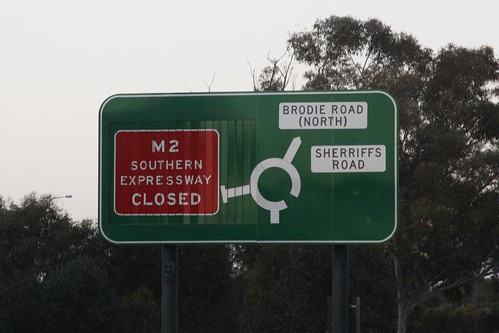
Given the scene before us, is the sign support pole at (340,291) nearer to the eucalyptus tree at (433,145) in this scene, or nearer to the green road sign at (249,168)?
the green road sign at (249,168)

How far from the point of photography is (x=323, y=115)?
10.5 meters

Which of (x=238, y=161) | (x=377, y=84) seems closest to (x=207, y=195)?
(x=238, y=161)

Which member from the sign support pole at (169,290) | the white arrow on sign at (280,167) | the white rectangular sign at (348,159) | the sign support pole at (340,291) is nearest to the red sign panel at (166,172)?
the white arrow on sign at (280,167)

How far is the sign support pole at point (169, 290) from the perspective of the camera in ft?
35.8

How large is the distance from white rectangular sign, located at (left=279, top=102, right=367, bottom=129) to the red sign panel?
2.46 feet

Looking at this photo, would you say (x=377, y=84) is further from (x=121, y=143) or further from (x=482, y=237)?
(x=121, y=143)

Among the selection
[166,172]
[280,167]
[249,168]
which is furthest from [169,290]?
[280,167]

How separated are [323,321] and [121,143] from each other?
33.5m

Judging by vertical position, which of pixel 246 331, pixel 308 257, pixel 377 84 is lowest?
pixel 246 331

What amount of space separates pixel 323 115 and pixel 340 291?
1747 millimetres

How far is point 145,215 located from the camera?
10.8 metres

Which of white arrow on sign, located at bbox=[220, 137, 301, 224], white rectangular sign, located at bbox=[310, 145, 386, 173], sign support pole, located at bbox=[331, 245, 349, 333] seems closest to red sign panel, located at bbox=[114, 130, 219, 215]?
white arrow on sign, located at bbox=[220, 137, 301, 224]

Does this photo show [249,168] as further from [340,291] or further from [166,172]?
[340,291]

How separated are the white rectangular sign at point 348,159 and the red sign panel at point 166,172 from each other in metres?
1.02
